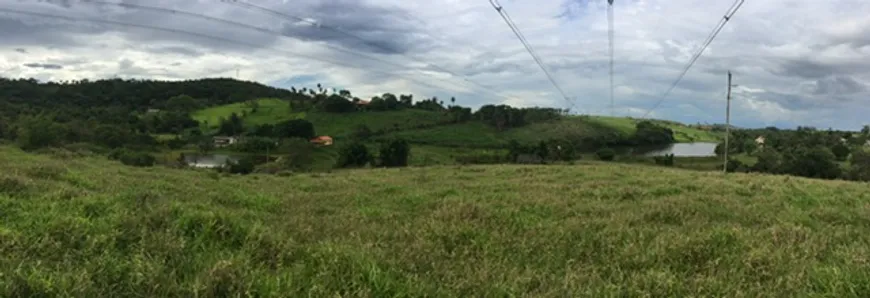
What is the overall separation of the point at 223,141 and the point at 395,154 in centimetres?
5080

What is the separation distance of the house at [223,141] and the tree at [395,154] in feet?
152

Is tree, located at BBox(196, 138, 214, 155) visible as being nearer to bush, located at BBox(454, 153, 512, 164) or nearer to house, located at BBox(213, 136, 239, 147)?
house, located at BBox(213, 136, 239, 147)

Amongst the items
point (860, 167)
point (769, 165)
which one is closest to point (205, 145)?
point (769, 165)

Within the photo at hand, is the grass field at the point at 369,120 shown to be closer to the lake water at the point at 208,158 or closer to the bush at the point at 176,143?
the bush at the point at 176,143

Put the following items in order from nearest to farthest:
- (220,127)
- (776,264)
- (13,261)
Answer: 1. (13,261)
2. (776,264)
3. (220,127)

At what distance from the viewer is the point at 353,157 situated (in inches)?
2815

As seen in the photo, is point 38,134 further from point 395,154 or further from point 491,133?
point 491,133

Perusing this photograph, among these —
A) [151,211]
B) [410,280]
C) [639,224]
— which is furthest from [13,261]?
[639,224]

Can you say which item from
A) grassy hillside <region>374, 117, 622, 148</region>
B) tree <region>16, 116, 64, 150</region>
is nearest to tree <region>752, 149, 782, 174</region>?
grassy hillside <region>374, 117, 622, 148</region>

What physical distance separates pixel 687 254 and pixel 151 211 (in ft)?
27.0

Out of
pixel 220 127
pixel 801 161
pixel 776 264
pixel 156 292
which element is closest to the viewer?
pixel 156 292

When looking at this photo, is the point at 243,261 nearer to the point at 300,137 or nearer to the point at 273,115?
the point at 300,137

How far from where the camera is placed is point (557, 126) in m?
133

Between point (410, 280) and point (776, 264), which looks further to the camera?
point (776, 264)
